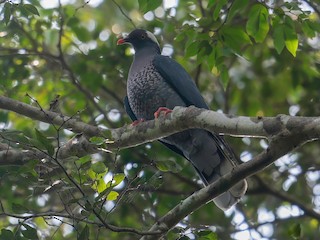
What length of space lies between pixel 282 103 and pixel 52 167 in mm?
4210

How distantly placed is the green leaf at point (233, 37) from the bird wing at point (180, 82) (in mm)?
630

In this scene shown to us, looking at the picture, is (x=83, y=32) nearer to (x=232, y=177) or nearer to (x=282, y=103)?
(x=282, y=103)

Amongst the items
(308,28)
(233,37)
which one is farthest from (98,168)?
(308,28)

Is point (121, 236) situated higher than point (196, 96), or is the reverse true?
point (196, 96)

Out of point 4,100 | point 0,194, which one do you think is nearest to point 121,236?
point 0,194

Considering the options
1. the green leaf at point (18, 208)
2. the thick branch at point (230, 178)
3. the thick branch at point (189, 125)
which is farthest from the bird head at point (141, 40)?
the green leaf at point (18, 208)

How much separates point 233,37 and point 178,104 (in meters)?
0.76

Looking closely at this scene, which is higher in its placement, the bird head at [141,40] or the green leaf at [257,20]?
the green leaf at [257,20]

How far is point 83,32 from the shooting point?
735 cm

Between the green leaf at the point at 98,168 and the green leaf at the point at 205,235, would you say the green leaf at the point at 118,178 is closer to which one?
the green leaf at the point at 98,168

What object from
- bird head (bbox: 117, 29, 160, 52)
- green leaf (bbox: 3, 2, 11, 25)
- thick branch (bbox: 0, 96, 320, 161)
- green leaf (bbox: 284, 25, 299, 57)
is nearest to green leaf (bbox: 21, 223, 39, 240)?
thick branch (bbox: 0, 96, 320, 161)

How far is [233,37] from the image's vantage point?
5.08m

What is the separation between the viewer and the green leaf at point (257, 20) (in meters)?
4.85

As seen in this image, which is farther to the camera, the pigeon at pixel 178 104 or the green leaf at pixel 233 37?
the pigeon at pixel 178 104
